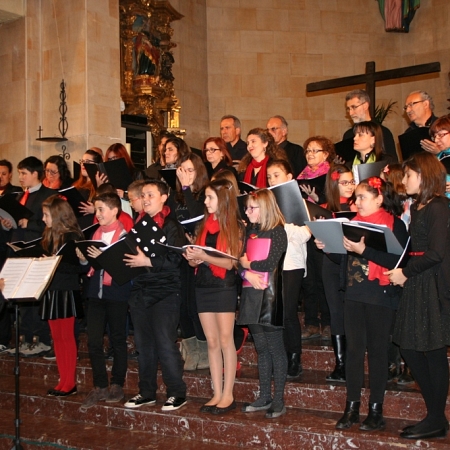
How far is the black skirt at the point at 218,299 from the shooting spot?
4656 millimetres

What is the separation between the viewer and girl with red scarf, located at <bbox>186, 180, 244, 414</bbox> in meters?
4.65

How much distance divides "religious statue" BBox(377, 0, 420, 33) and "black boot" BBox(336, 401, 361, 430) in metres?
8.83

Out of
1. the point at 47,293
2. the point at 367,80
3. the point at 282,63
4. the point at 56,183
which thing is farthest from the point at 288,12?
the point at 47,293

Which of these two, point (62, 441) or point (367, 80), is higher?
point (367, 80)

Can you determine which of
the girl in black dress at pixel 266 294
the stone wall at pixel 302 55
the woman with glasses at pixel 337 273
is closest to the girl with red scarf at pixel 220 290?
the girl in black dress at pixel 266 294

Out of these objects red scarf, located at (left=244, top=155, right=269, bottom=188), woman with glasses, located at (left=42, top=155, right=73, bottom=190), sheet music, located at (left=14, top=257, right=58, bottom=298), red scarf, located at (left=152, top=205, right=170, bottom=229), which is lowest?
sheet music, located at (left=14, top=257, right=58, bottom=298)

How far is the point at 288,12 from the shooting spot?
1177 cm

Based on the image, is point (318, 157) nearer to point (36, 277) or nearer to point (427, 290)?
point (427, 290)

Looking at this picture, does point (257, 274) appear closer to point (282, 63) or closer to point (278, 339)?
point (278, 339)

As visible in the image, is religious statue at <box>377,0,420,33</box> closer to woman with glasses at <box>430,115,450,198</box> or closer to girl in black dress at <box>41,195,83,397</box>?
woman with glasses at <box>430,115,450,198</box>

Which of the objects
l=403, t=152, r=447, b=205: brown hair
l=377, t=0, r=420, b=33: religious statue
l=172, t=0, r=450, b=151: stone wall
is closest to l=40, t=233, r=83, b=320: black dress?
l=403, t=152, r=447, b=205: brown hair

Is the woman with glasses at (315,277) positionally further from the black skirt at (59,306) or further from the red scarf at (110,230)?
the black skirt at (59,306)

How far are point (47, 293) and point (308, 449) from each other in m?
2.31

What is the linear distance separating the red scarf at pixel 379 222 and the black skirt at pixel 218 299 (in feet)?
3.16
